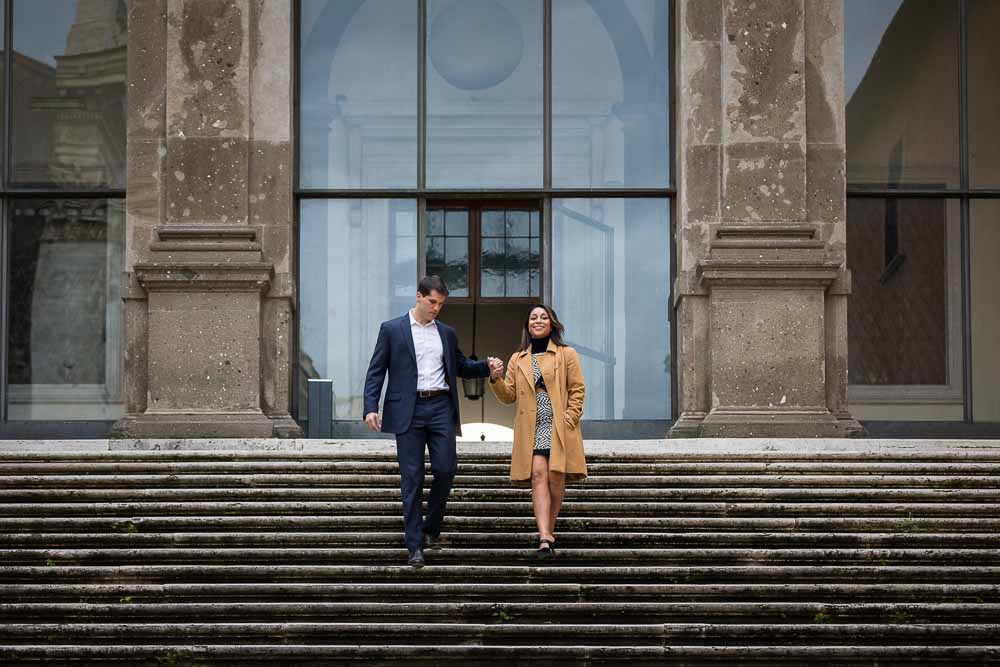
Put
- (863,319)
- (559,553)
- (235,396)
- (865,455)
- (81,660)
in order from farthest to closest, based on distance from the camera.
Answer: (863,319), (235,396), (865,455), (559,553), (81,660)

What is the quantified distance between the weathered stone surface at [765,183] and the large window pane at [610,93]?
1254 mm

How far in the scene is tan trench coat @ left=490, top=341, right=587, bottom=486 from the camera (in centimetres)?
1044

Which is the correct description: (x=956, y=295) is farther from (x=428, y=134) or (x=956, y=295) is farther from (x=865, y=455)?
(x=428, y=134)

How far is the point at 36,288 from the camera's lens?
1645 cm

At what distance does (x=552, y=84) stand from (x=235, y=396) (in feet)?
15.5

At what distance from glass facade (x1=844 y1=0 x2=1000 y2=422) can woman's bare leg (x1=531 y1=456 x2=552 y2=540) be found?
6.59 meters

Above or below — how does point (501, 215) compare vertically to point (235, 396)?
above

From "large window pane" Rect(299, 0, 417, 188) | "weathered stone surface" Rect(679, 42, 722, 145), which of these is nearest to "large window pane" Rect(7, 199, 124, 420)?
"large window pane" Rect(299, 0, 417, 188)

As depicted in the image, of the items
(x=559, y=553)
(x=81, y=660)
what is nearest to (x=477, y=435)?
(x=559, y=553)

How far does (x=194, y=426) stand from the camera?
48.1 feet

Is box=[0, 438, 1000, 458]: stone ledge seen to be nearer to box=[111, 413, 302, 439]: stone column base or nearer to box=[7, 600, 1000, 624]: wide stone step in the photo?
box=[111, 413, 302, 439]: stone column base

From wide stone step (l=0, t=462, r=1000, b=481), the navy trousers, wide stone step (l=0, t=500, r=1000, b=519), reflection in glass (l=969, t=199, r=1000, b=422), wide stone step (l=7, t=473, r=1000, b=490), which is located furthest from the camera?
reflection in glass (l=969, t=199, r=1000, b=422)

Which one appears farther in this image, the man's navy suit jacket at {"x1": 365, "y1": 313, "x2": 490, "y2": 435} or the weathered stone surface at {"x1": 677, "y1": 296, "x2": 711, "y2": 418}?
the weathered stone surface at {"x1": 677, "y1": 296, "x2": 711, "y2": 418}

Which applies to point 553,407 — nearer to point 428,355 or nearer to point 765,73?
point 428,355
